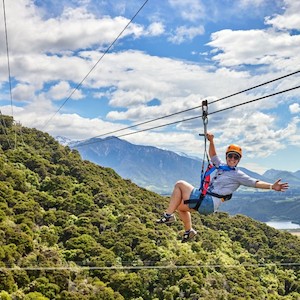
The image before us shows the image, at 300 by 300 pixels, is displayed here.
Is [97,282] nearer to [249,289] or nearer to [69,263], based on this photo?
[69,263]

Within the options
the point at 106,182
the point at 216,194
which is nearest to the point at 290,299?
the point at 106,182

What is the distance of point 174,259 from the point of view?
42312 millimetres

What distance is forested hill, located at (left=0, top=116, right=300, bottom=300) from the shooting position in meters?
32.4

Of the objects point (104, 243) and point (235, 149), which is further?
point (104, 243)

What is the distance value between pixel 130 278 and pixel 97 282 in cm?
299

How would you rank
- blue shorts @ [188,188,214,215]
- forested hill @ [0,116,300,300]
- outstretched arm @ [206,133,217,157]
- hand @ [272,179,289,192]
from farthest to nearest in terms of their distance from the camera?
forested hill @ [0,116,300,300], outstretched arm @ [206,133,217,157], blue shorts @ [188,188,214,215], hand @ [272,179,289,192]

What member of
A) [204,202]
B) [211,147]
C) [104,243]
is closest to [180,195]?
[204,202]

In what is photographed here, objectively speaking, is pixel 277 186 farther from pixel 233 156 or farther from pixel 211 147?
pixel 211 147

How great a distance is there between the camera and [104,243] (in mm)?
43344

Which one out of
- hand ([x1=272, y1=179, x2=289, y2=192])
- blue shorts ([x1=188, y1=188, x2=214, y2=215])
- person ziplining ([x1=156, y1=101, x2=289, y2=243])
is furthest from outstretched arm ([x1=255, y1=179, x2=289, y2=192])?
blue shorts ([x1=188, y1=188, x2=214, y2=215])

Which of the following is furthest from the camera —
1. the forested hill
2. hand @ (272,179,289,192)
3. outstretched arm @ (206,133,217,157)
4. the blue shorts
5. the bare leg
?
the forested hill

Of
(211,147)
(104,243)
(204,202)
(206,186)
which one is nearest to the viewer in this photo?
(204,202)

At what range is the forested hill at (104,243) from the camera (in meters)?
32.4

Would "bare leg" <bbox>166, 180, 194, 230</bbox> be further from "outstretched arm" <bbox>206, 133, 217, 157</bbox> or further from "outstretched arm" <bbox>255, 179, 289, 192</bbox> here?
"outstretched arm" <bbox>255, 179, 289, 192</bbox>
